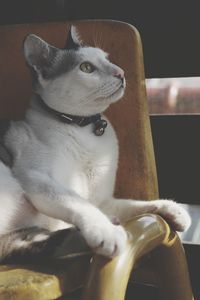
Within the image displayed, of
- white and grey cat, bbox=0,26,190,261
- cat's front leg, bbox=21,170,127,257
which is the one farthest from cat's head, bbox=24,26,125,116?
cat's front leg, bbox=21,170,127,257

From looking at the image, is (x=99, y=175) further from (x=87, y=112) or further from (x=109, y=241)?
(x=109, y=241)

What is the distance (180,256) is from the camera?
1.06 m

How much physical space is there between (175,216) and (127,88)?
1.31ft

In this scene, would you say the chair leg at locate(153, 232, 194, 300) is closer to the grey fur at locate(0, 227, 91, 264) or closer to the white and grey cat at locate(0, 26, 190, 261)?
the white and grey cat at locate(0, 26, 190, 261)

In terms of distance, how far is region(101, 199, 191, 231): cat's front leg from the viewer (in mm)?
1016

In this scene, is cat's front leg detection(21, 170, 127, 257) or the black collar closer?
cat's front leg detection(21, 170, 127, 257)

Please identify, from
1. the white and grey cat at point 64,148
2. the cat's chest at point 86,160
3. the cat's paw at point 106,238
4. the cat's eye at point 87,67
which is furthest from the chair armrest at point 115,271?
the cat's eye at point 87,67

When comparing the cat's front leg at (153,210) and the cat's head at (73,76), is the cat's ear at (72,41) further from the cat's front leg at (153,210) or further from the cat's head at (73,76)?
the cat's front leg at (153,210)

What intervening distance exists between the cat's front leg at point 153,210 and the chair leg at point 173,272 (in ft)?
0.16

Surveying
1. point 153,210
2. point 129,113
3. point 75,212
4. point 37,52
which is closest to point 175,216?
point 153,210

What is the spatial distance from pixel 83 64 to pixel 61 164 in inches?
10.3

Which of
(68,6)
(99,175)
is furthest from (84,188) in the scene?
(68,6)

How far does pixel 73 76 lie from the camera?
45.0 inches

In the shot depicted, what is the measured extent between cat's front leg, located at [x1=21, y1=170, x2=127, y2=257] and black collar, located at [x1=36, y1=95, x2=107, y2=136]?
20cm
